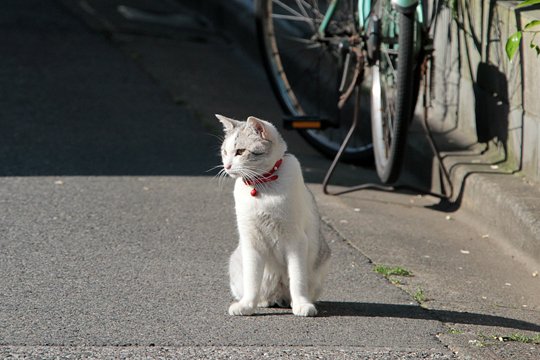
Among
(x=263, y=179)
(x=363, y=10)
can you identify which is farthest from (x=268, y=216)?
(x=363, y=10)

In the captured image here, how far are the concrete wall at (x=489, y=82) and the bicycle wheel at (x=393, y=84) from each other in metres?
0.43

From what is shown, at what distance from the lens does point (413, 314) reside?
4.45m

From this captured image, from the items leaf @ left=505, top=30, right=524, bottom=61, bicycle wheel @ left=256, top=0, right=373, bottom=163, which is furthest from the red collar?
bicycle wheel @ left=256, top=0, right=373, bottom=163

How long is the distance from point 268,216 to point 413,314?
75cm

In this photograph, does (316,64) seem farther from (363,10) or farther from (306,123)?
(363,10)

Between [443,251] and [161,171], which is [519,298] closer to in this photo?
[443,251]

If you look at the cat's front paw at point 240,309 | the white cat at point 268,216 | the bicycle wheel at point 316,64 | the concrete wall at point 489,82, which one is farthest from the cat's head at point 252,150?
the bicycle wheel at point 316,64

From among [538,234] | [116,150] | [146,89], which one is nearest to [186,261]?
[538,234]

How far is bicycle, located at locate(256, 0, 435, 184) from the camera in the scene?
588 cm

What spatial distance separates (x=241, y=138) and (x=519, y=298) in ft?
4.86

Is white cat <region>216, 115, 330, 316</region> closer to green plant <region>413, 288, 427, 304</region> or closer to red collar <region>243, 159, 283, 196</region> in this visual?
red collar <region>243, 159, 283, 196</region>

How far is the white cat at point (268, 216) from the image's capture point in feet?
13.9

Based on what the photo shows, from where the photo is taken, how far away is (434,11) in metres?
6.30

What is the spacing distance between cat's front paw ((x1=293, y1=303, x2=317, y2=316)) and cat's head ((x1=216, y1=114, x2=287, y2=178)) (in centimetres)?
55
